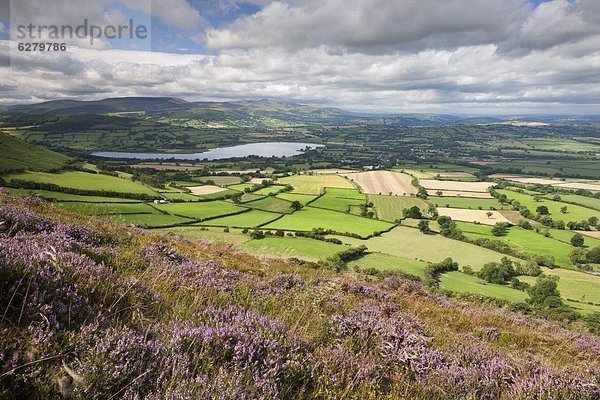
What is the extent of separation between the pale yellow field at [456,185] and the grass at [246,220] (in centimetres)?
7287

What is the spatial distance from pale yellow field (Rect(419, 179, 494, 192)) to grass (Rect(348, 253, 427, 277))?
77821 millimetres

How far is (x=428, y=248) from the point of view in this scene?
2304 inches

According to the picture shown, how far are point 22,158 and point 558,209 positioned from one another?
150685 mm

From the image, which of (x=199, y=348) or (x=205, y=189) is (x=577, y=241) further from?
(x=205, y=189)

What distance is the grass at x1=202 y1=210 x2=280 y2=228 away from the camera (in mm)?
58844

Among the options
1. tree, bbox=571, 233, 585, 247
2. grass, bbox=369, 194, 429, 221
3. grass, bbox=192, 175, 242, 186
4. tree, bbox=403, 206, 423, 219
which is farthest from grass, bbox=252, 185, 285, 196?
tree, bbox=571, 233, 585, 247

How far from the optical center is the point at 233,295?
5.76 m

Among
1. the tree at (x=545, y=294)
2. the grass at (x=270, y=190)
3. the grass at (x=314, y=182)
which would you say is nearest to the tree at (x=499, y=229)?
the tree at (x=545, y=294)

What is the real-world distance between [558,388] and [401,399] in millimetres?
2346

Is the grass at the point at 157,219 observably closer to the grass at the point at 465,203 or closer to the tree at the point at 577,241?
the grass at the point at 465,203

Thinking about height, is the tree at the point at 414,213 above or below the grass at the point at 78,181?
below

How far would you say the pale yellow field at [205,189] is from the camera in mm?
92688

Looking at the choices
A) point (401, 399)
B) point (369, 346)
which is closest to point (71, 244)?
point (369, 346)

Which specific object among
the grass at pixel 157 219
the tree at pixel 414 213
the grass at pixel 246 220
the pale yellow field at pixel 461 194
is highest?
the grass at pixel 157 219
